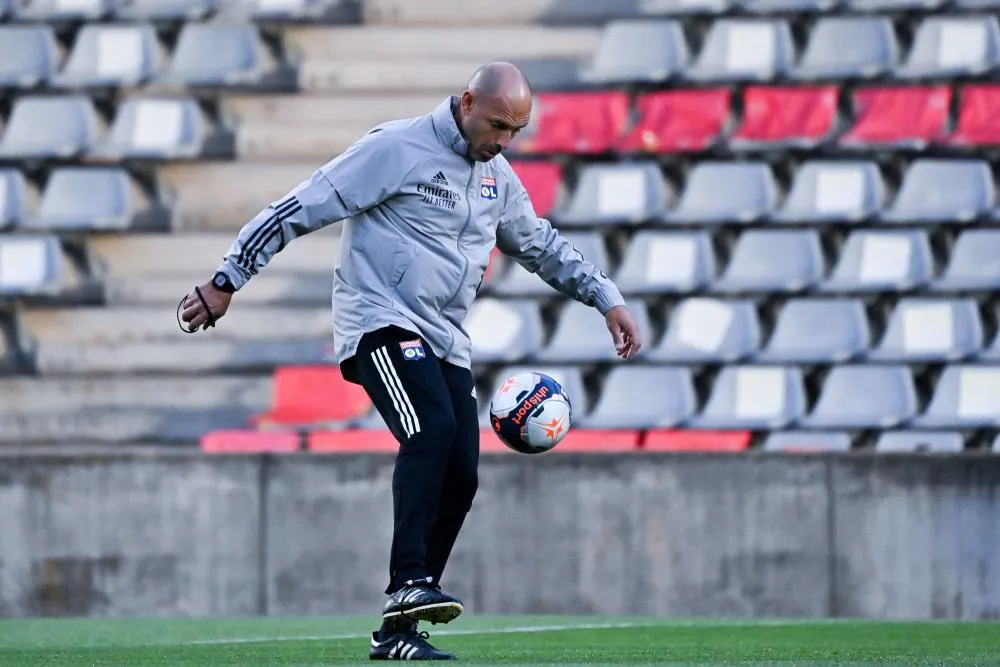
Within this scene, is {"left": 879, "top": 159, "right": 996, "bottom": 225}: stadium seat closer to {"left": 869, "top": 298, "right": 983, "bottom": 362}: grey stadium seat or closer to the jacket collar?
{"left": 869, "top": 298, "right": 983, "bottom": 362}: grey stadium seat

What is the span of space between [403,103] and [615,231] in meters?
1.72

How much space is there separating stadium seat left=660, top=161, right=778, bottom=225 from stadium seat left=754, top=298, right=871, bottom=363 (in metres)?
0.71

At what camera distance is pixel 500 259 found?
12.2m

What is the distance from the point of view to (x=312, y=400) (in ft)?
37.3

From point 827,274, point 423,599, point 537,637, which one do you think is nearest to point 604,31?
point 827,274

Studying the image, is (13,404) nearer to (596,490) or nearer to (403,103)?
(403,103)


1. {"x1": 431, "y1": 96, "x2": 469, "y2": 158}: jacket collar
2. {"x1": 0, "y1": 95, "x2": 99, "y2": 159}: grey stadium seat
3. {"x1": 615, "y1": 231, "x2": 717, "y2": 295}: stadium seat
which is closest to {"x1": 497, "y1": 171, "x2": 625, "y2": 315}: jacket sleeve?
{"x1": 431, "y1": 96, "x2": 469, "y2": 158}: jacket collar

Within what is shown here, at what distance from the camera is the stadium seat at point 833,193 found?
11844 millimetres

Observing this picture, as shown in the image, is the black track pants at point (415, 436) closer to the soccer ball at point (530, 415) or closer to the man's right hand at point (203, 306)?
the soccer ball at point (530, 415)

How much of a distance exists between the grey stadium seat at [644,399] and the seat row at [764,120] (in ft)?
5.64

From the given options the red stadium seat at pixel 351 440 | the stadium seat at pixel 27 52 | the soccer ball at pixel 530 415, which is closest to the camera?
the soccer ball at pixel 530 415

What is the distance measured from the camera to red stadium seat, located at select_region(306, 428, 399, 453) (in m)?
10.8

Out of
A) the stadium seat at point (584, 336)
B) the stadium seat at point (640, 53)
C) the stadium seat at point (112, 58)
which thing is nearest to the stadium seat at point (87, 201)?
the stadium seat at point (112, 58)

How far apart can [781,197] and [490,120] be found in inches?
278
